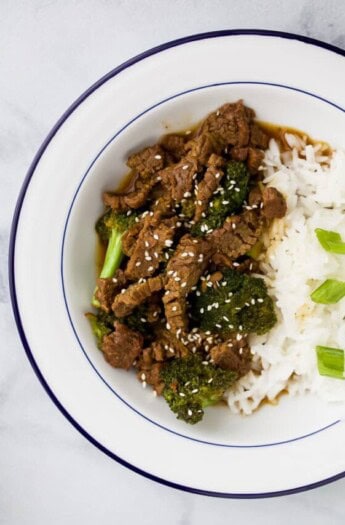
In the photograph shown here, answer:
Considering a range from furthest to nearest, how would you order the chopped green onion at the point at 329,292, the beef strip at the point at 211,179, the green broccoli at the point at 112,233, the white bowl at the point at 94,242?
the green broccoli at the point at 112,233 < the chopped green onion at the point at 329,292 < the beef strip at the point at 211,179 < the white bowl at the point at 94,242

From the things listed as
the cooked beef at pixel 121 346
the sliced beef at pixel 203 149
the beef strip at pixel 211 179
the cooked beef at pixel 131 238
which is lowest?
the cooked beef at pixel 121 346

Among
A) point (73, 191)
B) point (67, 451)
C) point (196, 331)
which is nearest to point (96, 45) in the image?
point (73, 191)

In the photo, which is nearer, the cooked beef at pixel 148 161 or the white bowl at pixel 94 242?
the white bowl at pixel 94 242

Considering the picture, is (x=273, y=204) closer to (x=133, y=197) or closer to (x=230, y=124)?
(x=230, y=124)

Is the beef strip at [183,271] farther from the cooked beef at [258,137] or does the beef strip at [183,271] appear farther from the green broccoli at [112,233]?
the cooked beef at [258,137]

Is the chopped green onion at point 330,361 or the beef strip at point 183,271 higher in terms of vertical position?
the beef strip at point 183,271

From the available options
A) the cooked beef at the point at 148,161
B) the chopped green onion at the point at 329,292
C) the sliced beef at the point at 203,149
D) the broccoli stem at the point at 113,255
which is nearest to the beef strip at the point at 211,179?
the sliced beef at the point at 203,149

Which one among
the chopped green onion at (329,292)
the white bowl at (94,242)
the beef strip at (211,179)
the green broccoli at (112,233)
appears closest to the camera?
the white bowl at (94,242)

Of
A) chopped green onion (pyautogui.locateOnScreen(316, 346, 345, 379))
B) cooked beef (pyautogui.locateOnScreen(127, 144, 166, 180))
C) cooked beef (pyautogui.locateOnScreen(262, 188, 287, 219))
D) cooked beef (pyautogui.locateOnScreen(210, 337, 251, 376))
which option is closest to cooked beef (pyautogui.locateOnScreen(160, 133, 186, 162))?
cooked beef (pyautogui.locateOnScreen(127, 144, 166, 180))
